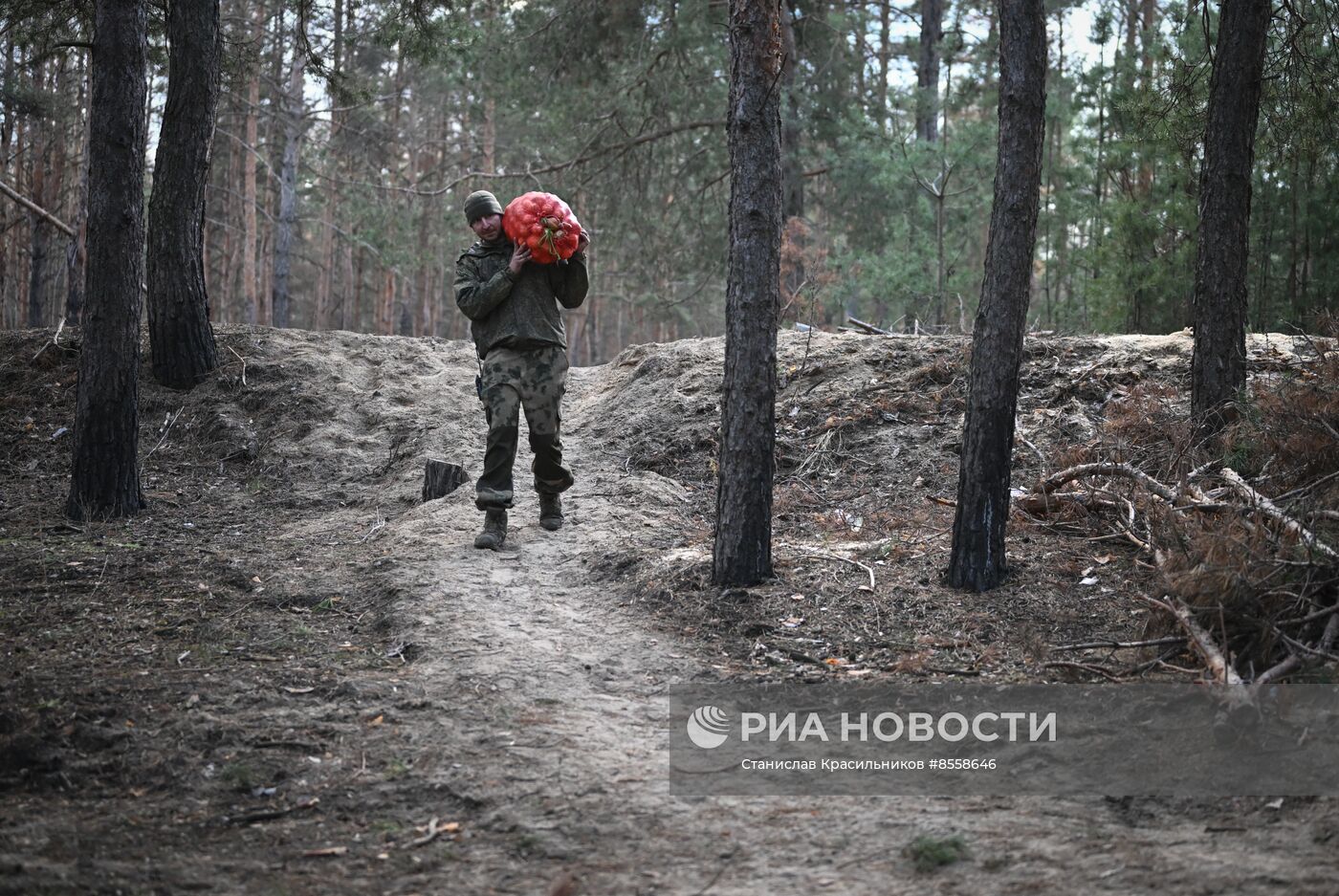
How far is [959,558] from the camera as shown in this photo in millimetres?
5859

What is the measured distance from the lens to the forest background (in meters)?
10.4

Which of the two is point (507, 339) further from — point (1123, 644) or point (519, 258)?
point (1123, 644)

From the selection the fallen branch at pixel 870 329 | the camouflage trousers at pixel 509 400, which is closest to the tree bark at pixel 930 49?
the fallen branch at pixel 870 329

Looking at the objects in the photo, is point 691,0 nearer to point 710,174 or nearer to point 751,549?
point 710,174

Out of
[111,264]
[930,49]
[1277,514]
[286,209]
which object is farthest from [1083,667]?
[286,209]

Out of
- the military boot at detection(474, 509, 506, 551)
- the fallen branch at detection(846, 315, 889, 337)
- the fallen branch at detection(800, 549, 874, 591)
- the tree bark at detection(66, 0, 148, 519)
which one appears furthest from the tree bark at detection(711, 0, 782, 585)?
the fallen branch at detection(846, 315, 889, 337)

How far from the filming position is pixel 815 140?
722 inches

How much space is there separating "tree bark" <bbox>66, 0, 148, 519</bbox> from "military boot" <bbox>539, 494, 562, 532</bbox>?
3.35 meters

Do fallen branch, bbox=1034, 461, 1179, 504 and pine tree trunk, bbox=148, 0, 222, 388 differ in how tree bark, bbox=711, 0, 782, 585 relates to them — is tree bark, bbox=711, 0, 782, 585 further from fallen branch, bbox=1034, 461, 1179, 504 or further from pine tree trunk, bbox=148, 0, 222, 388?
pine tree trunk, bbox=148, 0, 222, 388

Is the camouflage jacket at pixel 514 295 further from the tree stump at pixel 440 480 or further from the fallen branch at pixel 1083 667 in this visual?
the fallen branch at pixel 1083 667

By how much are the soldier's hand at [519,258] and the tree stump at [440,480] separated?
249 centimetres

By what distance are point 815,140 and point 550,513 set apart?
12956 millimetres

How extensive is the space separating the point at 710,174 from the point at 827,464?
36.2 feet

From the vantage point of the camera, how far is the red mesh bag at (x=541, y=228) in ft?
21.8
